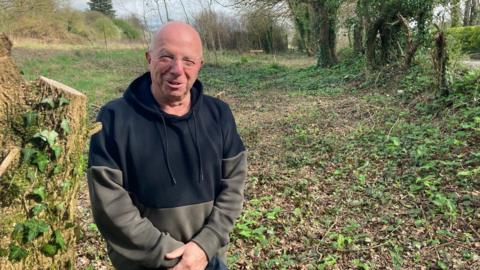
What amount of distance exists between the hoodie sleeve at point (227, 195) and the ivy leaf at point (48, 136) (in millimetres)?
850

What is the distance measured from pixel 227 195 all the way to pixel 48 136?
3.04 ft

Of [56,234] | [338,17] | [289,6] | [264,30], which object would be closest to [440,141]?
[56,234]

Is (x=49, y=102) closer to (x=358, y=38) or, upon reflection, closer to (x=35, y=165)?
(x=35, y=165)

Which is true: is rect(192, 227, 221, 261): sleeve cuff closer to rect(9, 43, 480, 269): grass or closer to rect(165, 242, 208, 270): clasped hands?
rect(165, 242, 208, 270): clasped hands

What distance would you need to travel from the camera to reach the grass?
367 cm

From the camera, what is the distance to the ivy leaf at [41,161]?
1931 mm

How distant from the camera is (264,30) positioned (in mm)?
29891

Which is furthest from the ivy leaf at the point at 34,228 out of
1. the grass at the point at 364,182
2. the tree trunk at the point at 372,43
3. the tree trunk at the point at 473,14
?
the tree trunk at the point at 473,14

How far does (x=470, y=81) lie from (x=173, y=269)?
6.97 meters

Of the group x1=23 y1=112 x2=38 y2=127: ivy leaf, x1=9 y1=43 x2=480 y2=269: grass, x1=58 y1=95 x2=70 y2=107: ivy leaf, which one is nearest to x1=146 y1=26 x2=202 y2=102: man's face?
x1=58 y1=95 x2=70 y2=107: ivy leaf

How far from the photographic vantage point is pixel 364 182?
4.97 meters

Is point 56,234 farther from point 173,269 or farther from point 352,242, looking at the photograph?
point 352,242

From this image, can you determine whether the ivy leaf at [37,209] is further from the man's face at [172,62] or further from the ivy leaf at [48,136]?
the man's face at [172,62]

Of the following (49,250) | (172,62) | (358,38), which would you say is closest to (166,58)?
(172,62)
